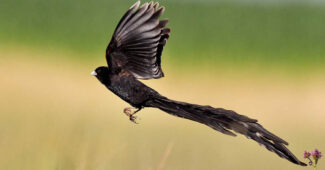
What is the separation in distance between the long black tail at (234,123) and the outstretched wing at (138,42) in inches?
18.1

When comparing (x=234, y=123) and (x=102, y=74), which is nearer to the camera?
(x=234, y=123)

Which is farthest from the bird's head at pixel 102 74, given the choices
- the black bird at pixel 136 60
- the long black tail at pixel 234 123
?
the long black tail at pixel 234 123

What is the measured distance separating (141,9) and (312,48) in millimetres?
3008

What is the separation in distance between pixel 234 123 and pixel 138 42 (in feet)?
2.34

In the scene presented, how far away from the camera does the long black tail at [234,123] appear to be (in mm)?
2662

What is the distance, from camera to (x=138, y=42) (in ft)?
10.2

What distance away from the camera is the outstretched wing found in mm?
2996

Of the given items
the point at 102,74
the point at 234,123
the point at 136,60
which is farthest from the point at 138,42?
the point at 234,123

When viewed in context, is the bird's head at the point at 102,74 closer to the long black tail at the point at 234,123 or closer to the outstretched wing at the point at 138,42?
the outstretched wing at the point at 138,42

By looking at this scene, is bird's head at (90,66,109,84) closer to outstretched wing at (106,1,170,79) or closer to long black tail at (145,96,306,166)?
outstretched wing at (106,1,170,79)

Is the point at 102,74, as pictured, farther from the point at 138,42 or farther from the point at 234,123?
the point at 234,123

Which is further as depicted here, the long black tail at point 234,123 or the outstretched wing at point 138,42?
the outstretched wing at point 138,42

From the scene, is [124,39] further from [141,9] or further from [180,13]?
[180,13]

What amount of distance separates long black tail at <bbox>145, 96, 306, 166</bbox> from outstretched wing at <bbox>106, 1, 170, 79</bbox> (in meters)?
0.46
